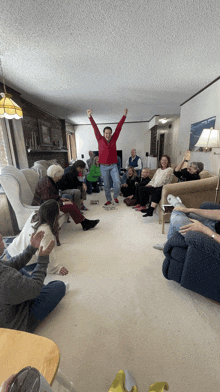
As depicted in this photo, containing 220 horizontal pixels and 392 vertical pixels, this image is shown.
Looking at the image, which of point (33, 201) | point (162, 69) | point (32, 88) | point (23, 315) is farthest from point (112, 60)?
point (23, 315)

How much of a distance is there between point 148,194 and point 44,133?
11.1 ft

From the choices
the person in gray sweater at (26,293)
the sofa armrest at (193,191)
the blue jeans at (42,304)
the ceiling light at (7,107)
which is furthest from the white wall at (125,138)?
the blue jeans at (42,304)

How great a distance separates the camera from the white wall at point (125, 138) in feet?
24.5

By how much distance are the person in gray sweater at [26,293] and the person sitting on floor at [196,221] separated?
3.32 ft

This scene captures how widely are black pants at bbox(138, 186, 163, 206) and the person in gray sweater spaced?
2029mm

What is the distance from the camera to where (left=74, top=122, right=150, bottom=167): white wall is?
24.5ft

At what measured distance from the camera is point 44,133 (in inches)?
187

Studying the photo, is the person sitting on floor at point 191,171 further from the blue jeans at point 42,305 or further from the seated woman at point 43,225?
the blue jeans at point 42,305

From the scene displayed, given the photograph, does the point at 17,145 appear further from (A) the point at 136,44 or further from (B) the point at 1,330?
(B) the point at 1,330

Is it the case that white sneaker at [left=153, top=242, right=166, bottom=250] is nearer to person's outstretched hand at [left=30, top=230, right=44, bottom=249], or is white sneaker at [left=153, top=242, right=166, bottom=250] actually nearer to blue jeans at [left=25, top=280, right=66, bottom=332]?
blue jeans at [left=25, top=280, right=66, bottom=332]

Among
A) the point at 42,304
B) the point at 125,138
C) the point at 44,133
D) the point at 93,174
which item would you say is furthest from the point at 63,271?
the point at 125,138

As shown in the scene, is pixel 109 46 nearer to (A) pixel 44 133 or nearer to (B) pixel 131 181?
(B) pixel 131 181

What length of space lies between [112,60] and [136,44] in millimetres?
436

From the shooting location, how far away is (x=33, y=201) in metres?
2.23
